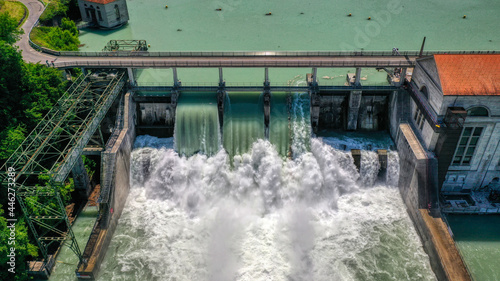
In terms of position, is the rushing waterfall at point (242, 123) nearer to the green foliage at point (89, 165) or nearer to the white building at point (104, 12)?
the green foliage at point (89, 165)

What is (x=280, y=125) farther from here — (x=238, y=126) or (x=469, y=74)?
(x=469, y=74)

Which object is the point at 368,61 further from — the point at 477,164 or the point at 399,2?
the point at 399,2

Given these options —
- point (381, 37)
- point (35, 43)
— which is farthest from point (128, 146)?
point (381, 37)

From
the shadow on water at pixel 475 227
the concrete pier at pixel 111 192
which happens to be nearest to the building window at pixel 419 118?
the shadow on water at pixel 475 227

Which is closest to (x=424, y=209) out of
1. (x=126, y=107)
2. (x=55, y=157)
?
(x=126, y=107)

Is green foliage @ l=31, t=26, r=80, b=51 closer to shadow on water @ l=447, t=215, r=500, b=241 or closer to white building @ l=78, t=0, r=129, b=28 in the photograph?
white building @ l=78, t=0, r=129, b=28

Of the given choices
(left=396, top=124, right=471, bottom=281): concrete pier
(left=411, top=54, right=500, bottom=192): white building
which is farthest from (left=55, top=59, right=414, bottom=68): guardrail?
(left=396, top=124, right=471, bottom=281): concrete pier

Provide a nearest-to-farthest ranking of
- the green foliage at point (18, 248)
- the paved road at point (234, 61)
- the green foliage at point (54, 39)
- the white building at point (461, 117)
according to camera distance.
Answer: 1. the green foliage at point (18, 248)
2. the white building at point (461, 117)
3. the paved road at point (234, 61)
4. the green foliage at point (54, 39)
